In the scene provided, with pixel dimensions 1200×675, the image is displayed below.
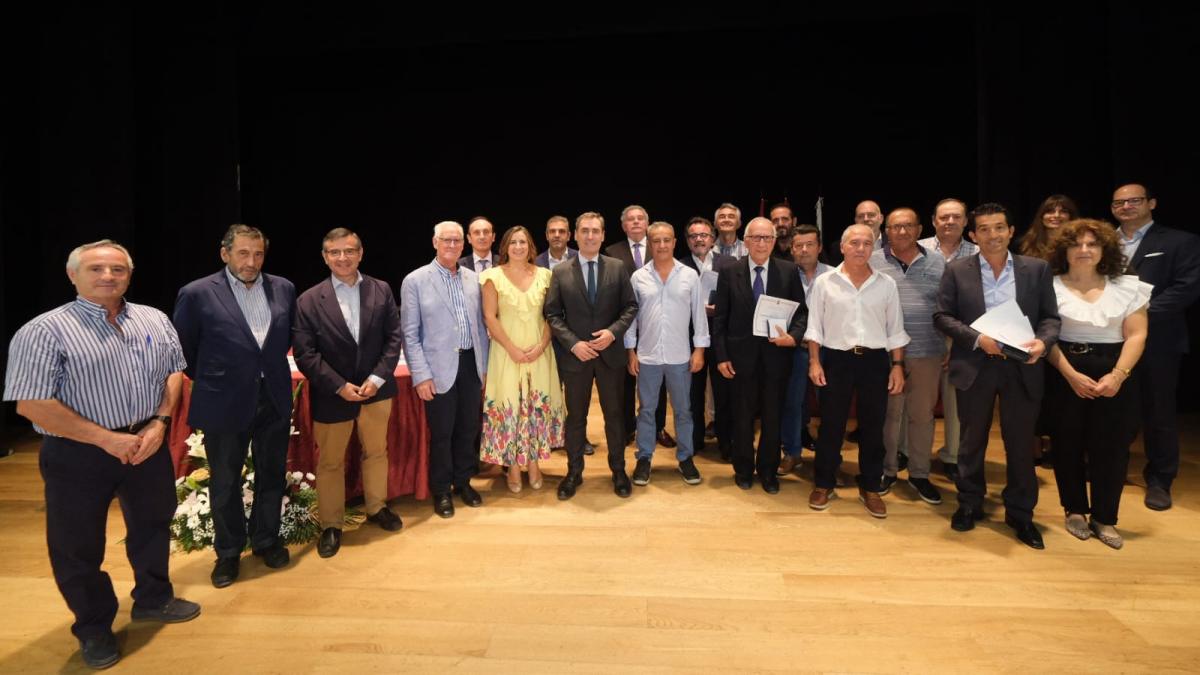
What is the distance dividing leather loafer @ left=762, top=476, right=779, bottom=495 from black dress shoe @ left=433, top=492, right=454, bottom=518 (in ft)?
6.24

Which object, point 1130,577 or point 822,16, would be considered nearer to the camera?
point 1130,577

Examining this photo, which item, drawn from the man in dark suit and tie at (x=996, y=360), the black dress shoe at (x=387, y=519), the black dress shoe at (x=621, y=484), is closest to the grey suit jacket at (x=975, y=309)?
the man in dark suit and tie at (x=996, y=360)

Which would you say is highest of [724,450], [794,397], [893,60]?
[893,60]

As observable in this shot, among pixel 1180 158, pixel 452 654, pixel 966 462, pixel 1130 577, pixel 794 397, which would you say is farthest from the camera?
pixel 1180 158

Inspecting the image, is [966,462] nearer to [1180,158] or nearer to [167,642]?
[167,642]

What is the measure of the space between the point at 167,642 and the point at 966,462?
12.0 feet

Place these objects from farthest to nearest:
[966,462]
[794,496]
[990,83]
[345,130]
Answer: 1. [345,130]
2. [990,83]
3. [794,496]
4. [966,462]

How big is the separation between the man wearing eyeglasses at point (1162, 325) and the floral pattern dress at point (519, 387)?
133 inches

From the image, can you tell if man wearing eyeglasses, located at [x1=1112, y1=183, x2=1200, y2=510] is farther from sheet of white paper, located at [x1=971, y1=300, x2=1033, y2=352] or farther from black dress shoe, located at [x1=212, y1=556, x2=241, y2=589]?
black dress shoe, located at [x1=212, y1=556, x2=241, y2=589]

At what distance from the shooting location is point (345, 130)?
22.3 ft

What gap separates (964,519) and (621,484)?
1863 mm

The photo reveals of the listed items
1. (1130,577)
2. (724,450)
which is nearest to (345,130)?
(724,450)

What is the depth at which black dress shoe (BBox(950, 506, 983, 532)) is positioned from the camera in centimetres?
294

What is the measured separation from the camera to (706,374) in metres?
4.36
